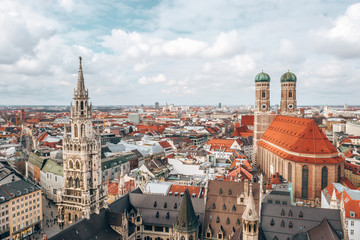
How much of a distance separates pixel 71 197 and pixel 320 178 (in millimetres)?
73164

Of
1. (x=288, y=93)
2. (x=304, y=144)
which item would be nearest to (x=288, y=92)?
(x=288, y=93)

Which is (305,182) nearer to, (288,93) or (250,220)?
(288,93)

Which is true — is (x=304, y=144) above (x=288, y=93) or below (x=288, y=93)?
below

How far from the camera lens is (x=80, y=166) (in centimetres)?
5741

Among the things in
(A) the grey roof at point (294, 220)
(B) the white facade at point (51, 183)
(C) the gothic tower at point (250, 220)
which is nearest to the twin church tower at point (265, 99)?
(A) the grey roof at point (294, 220)

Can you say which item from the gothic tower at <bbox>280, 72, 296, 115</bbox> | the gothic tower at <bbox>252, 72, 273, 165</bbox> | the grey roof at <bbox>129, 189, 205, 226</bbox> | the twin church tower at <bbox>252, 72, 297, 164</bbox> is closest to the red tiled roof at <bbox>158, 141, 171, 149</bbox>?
the twin church tower at <bbox>252, 72, 297, 164</bbox>

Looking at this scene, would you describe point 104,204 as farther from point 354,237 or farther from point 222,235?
point 354,237

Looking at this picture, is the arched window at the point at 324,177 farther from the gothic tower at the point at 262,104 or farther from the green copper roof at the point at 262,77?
the green copper roof at the point at 262,77

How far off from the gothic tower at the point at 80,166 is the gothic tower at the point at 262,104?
96.4 meters

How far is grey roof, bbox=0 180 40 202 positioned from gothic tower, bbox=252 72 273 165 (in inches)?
3849

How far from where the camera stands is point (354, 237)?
59969 millimetres

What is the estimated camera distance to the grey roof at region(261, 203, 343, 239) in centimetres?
5184

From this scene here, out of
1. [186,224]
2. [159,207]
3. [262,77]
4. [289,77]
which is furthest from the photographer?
[289,77]

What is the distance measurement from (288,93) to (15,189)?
11885 cm
